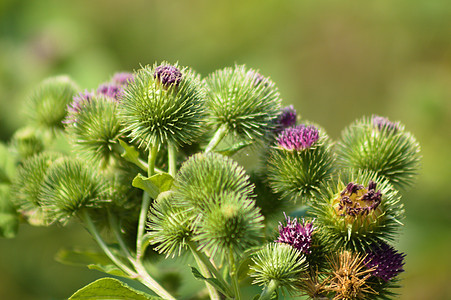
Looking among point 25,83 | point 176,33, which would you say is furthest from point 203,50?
point 25,83

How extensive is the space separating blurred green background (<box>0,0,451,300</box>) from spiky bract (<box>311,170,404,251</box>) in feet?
11.7

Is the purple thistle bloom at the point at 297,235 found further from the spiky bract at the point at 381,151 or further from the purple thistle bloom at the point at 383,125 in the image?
the purple thistle bloom at the point at 383,125

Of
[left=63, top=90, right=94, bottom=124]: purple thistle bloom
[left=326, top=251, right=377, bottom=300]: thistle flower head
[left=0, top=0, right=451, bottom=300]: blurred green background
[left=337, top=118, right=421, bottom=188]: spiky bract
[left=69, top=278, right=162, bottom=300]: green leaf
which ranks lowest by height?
[left=69, top=278, right=162, bottom=300]: green leaf

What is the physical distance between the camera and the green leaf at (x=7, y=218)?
9.41ft

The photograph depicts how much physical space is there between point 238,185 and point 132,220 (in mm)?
851

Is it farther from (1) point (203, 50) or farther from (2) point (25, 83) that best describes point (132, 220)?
(1) point (203, 50)

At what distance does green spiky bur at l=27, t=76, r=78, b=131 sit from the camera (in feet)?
9.84

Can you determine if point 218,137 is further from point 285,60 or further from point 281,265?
point 285,60

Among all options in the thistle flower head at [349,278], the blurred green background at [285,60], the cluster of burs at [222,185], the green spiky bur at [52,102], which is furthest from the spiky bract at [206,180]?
the blurred green background at [285,60]

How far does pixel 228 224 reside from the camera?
6.20 ft

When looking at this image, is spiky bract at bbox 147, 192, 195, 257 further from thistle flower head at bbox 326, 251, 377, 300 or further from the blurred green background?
the blurred green background

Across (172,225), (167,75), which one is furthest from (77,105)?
(172,225)

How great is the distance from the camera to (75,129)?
260 cm

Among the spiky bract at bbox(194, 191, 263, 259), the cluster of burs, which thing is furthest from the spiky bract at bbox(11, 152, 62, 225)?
the spiky bract at bbox(194, 191, 263, 259)
